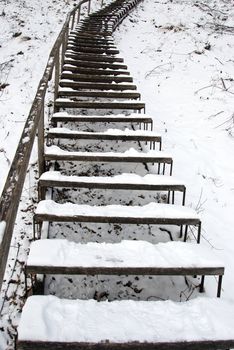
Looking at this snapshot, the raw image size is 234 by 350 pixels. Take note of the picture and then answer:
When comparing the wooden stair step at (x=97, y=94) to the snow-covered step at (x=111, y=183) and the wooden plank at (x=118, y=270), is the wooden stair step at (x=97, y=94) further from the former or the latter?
the wooden plank at (x=118, y=270)

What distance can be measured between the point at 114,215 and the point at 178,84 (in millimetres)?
7311

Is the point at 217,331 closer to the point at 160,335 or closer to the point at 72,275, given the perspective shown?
the point at 160,335

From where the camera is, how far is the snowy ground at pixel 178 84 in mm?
5305

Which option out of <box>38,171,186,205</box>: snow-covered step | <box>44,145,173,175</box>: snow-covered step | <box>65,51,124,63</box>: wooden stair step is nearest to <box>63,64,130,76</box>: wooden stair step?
<box>65,51,124,63</box>: wooden stair step

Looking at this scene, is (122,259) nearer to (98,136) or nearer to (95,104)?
(98,136)

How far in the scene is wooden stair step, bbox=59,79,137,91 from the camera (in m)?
7.43

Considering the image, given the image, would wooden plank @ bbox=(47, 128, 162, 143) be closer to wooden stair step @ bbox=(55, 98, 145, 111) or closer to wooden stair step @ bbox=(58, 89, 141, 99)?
wooden stair step @ bbox=(55, 98, 145, 111)

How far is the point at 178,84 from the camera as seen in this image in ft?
34.2

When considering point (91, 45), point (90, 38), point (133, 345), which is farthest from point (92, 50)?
point (133, 345)

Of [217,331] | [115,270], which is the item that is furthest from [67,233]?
[217,331]

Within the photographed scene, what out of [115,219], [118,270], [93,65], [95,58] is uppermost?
[95,58]

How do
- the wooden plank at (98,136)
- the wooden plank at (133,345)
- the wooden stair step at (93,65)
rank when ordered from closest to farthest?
the wooden plank at (133,345) < the wooden plank at (98,136) < the wooden stair step at (93,65)

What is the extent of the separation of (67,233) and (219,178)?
118 inches

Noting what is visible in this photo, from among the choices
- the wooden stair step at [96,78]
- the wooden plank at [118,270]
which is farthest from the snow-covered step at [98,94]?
the wooden plank at [118,270]
